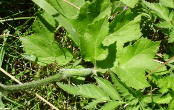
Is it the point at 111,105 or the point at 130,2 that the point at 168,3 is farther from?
the point at 111,105

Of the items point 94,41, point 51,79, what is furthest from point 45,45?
point 94,41

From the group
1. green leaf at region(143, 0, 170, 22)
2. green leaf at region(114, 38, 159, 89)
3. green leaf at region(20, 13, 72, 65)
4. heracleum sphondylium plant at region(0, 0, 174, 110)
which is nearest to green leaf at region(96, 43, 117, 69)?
heracleum sphondylium plant at region(0, 0, 174, 110)

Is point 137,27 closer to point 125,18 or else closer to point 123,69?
point 125,18

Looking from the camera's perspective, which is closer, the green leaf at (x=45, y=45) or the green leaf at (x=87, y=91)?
the green leaf at (x=87, y=91)

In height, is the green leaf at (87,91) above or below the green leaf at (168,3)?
below

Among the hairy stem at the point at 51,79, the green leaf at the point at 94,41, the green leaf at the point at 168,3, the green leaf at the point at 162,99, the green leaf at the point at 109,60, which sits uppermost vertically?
the green leaf at the point at 168,3

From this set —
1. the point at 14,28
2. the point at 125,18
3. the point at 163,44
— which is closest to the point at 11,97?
the point at 14,28

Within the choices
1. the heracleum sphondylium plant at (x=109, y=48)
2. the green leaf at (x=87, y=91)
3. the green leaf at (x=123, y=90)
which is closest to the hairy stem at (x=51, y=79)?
the heracleum sphondylium plant at (x=109, y=48)

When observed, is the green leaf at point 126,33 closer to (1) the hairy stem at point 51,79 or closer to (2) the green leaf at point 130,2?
(2) the green leaf at point 130,2
